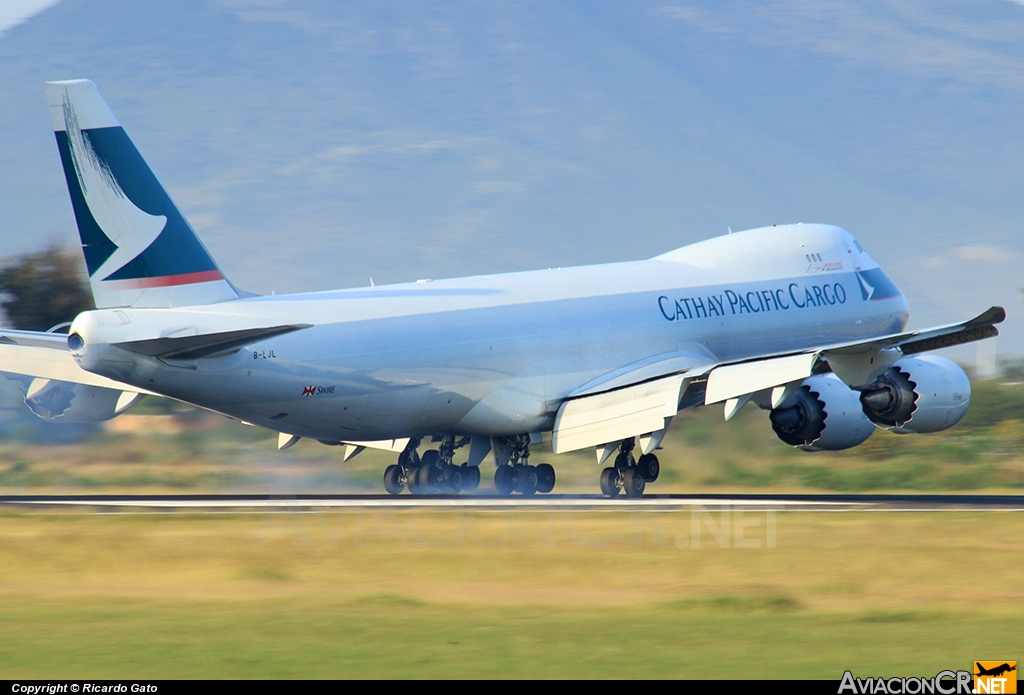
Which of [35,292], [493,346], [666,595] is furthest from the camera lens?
[35,292]

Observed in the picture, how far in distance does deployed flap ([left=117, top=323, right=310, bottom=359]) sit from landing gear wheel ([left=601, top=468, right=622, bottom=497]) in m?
8.87

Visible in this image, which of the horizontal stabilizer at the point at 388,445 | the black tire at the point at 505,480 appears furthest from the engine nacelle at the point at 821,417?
the horizontal stabilizer at the point at 388,445

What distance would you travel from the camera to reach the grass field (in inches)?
558

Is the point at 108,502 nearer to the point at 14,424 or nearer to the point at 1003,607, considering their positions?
the point at 14,424

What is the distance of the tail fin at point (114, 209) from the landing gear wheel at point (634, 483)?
10705mm

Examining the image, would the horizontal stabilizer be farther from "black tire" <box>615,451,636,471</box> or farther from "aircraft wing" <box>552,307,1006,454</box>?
"black tire" <box>615,451,636,471</box>

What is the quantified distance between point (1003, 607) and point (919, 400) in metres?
14.7

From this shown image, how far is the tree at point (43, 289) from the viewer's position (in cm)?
6475

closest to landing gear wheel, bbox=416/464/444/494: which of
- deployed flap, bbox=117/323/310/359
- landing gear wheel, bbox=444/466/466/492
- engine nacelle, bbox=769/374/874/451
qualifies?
landing gear wheel, bbox=444/466/466/492

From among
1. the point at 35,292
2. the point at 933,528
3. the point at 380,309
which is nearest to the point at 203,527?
the point at 380,309

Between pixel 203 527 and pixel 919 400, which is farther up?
pixel 919 400

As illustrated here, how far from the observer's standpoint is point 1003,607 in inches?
683

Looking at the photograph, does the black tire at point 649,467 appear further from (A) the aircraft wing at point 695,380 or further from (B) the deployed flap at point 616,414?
(B) the deployed flap at point 616,414

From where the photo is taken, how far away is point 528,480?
33125 mm
